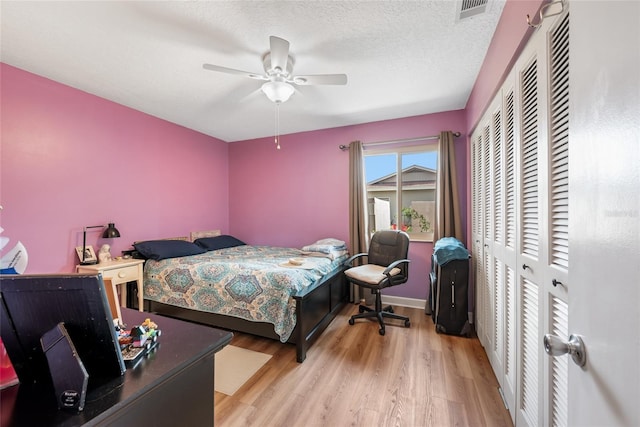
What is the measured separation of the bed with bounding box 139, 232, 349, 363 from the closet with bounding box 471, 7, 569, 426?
4.88ft

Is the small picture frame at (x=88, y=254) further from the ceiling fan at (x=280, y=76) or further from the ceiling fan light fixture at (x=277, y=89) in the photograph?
the ceiling fan light fixture at (x=277, y=89)

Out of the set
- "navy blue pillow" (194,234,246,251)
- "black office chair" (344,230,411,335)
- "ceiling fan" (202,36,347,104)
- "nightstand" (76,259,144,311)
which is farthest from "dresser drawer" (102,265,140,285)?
"black office chair" (344,230,411,335)

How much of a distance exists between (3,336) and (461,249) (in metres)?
2.91

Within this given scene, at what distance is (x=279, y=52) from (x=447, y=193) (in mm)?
2459

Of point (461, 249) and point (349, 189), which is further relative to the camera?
point (349, 189)

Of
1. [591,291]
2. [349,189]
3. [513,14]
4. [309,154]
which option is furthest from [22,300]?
[309,154]

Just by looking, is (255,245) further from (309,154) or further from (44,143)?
(44,143)

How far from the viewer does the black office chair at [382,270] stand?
2650mm

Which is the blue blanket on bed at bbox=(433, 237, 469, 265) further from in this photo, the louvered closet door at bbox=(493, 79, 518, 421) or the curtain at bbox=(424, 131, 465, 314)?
the louvered closet door at bbox=(493, 79, 518, 421)

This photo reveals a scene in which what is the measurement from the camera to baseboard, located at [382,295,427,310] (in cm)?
335

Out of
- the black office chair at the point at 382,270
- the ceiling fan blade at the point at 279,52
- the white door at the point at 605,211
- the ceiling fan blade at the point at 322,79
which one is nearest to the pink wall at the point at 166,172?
the black office chair at the point at 382,270

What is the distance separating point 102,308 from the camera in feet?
1.92

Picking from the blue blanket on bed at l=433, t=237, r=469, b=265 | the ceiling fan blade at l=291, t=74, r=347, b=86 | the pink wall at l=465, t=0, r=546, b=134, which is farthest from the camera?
the blue blanket on bed at l=433, t=237, r=469, b=265

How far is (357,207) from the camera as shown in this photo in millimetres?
3553
